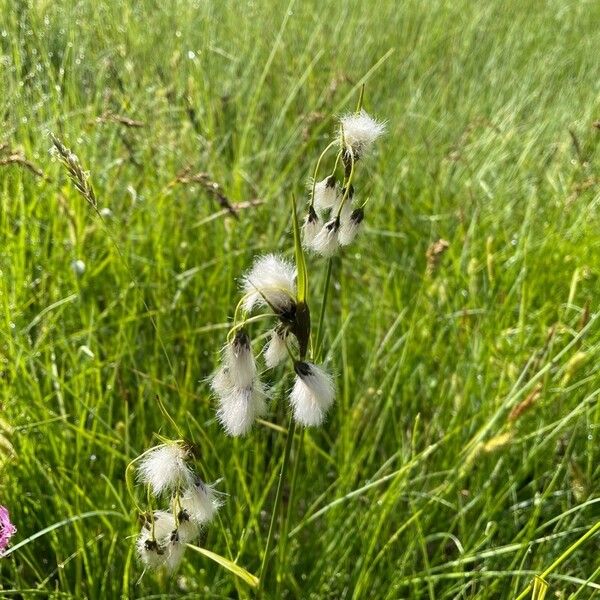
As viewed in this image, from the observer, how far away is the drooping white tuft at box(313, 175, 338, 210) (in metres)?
0.82

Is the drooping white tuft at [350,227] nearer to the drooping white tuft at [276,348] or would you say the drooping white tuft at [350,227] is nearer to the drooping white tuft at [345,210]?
the drooping white tuft at [345,210]

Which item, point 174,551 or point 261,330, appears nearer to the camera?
point 174,551

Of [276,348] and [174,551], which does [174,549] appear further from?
[276,348]

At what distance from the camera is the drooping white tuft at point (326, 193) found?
32.3 inches

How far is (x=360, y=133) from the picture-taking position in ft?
2.57

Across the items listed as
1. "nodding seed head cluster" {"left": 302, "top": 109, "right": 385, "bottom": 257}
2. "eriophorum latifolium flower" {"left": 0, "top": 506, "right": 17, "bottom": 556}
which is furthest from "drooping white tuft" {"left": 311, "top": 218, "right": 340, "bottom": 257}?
"eriophorum latifolium flower" {"left": 0, "top": 506, "right": 17, "bottom": 556}

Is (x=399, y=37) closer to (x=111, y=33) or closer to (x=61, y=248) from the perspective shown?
(x=111, y=33)

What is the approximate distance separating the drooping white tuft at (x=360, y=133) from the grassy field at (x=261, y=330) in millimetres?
114

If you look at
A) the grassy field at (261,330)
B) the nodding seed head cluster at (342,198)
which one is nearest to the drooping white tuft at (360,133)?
the nodding seed head cluster at (342,198)

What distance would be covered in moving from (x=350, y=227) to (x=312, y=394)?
7.4 inches

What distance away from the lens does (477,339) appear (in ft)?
5.17

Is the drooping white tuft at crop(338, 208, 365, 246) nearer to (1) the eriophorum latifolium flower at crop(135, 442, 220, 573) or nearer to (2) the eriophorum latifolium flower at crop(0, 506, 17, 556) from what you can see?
(1) the eriophorum latifolium flower at crop(135, 442, 220, 573)

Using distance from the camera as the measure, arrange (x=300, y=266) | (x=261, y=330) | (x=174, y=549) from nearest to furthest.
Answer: (x=300, y=266)
(x=174, y=549)
(x=261, y=330)

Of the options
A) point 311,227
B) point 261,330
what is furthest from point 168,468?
point 261,330
